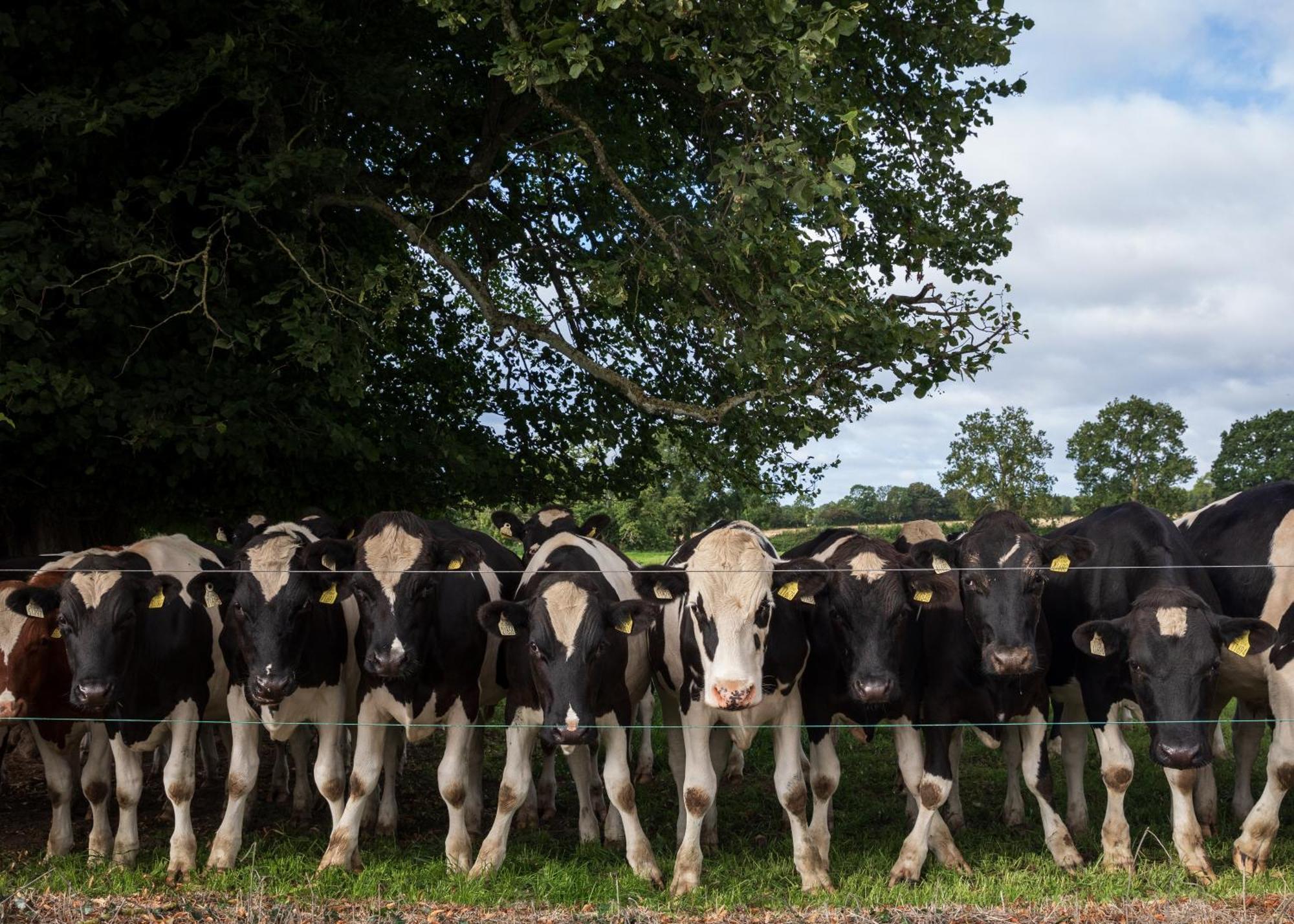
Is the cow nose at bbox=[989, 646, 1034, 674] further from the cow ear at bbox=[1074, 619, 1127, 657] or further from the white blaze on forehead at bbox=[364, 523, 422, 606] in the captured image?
the white blaze on forehead at bbox=[364, 523, 422, 606]

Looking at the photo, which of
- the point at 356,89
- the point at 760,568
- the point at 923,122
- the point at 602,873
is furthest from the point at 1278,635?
the point at 356,89

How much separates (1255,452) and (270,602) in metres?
62.3

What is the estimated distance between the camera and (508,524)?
13.4 metres

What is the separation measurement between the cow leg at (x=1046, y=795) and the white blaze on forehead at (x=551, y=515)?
557 cm

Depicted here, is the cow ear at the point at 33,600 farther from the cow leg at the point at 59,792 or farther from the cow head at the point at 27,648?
the cow leg at the point at 59,792

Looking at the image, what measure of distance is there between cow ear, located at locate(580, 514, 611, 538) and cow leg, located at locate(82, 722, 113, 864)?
509cm

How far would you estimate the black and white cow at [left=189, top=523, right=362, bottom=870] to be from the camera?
344 inches

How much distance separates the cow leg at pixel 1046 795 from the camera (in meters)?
8.53

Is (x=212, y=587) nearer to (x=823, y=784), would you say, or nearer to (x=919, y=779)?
(x=823, y=784)

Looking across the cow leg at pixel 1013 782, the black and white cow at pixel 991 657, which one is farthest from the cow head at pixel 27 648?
the cow leg at pixel 1013 782

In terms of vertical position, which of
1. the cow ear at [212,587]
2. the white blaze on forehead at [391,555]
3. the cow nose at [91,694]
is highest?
the white blaze on forehead at [391,555]

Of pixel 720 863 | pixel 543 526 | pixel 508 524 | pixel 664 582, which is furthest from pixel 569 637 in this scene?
pixel 508 524

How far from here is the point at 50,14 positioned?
1136 centimetres

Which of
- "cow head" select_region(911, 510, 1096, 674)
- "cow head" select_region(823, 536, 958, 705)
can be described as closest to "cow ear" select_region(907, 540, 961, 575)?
"cow head" select_region(911, 510, 1096, 674)
